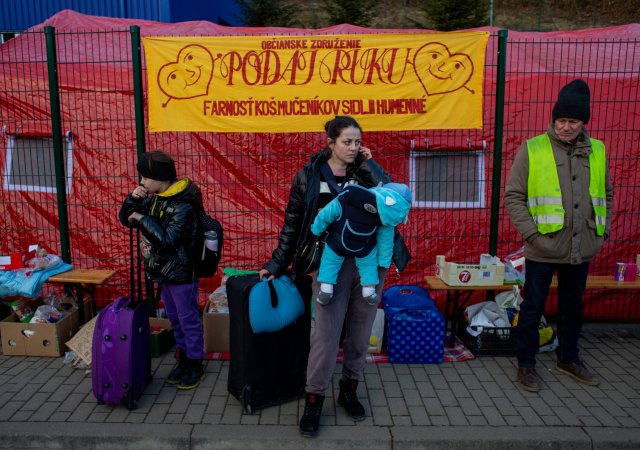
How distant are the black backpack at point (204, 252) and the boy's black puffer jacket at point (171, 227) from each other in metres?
0.06

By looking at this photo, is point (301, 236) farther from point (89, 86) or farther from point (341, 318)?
point (89, 86)

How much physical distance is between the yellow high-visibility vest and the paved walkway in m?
1.28

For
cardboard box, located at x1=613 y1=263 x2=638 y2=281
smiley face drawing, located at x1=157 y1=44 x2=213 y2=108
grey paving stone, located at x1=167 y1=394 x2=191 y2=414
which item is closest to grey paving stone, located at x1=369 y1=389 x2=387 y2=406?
grey paving stone, located at x1=167 y1=394 x2=191 y2=414

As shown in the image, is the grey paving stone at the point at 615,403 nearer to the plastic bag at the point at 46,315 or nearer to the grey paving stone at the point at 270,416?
the grey paving stone at the point at 270,416

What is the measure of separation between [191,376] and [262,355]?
814 millimetres

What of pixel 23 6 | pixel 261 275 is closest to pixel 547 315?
pixel 261 275

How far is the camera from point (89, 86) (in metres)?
5.72

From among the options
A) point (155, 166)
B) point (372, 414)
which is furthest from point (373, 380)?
point (155, 166)

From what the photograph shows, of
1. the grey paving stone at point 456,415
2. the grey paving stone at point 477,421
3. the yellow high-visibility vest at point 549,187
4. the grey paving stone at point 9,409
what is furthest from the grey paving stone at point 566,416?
the grey paving stone at point 9,409

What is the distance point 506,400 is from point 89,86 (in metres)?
5.14

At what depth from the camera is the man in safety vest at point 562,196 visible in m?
3.87

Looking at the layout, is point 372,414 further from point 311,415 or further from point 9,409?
point 9,409

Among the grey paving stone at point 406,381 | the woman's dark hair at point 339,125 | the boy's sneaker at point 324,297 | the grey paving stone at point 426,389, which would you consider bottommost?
the grey paving stone at point 426,389

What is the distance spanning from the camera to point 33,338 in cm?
464
